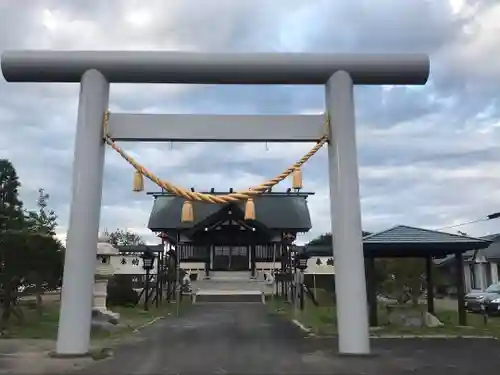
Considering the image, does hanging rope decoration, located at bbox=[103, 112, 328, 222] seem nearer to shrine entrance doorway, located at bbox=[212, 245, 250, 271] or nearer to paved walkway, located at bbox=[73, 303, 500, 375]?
paved walkway, located at bbox=[73, 303, 500, 375]

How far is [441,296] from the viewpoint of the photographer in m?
33.6

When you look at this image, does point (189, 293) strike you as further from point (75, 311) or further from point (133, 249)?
point (75, 311)

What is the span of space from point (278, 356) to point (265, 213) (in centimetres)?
3021

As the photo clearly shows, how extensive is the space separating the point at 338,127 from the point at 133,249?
18.4m

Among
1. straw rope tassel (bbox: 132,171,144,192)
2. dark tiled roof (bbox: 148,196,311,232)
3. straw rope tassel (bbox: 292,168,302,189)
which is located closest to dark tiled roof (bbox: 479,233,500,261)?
dark tiled roof (bbox: 148,196,311,232)

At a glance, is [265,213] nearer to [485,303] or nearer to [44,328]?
[485,303]

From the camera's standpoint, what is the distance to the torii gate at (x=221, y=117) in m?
8.50

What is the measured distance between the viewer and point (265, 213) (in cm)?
3903

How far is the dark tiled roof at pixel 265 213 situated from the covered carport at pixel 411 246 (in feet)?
70.7

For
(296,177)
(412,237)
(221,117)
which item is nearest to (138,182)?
(221,117)

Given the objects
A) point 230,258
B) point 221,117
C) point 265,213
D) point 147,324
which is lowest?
point 147,324

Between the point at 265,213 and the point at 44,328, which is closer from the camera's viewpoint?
the point at 44,328

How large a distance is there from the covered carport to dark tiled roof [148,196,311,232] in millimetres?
21544

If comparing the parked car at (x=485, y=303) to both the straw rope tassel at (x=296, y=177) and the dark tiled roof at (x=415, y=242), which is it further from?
the straw rope tassel at (x=296, y=177)
